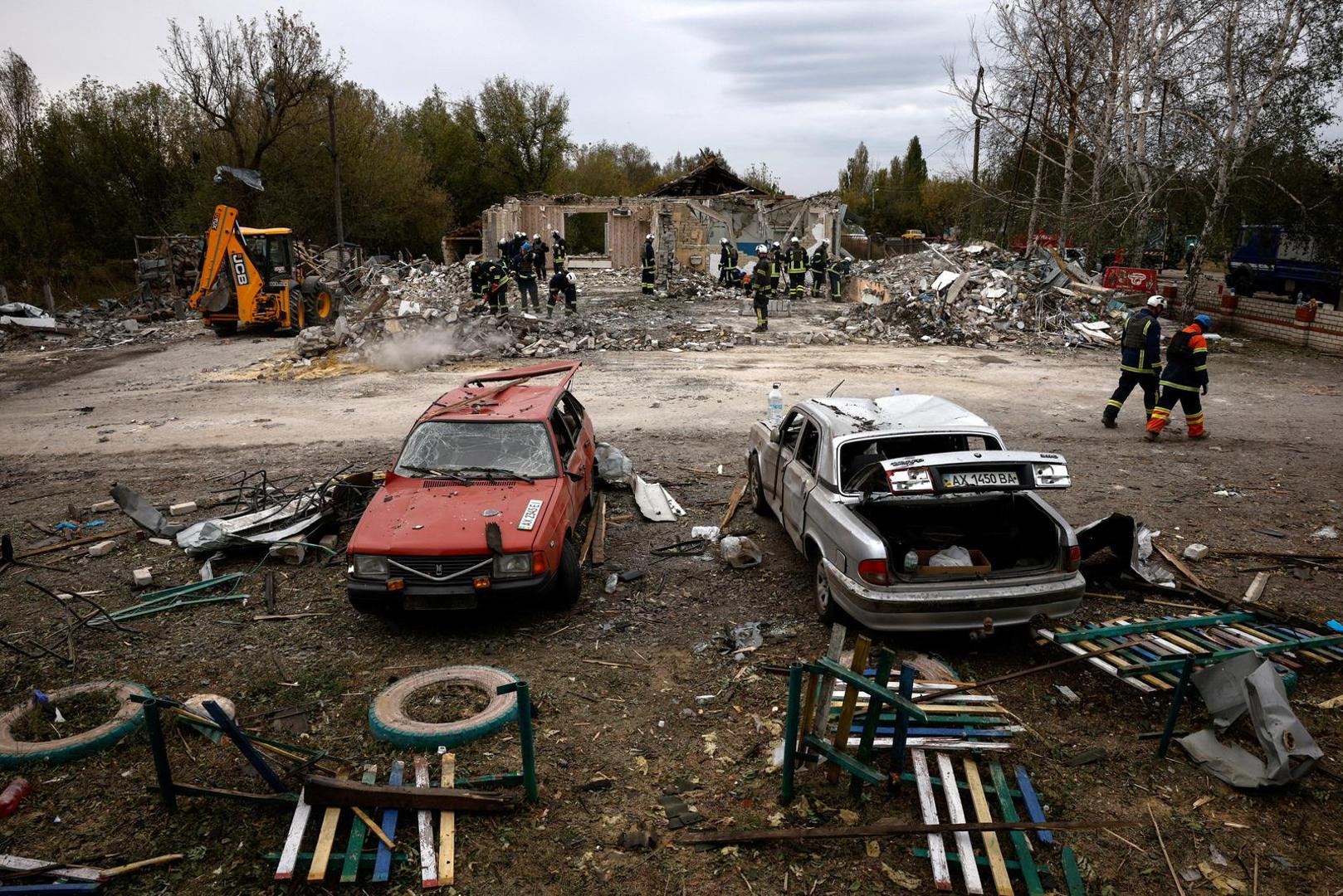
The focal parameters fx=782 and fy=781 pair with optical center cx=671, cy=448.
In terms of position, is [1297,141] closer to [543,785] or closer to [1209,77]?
[1209,77]

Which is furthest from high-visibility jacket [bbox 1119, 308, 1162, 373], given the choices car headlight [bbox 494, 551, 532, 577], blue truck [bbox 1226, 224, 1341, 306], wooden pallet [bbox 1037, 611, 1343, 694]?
blue truck [bbox 1226, 224, 1341, 306]

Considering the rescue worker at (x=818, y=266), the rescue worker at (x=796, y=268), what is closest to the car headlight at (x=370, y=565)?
the rescue worker at (x=796, y=268)

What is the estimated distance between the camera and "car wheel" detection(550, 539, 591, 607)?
19.0 feet

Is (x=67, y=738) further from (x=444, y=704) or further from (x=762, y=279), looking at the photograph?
(x=762, y=279)

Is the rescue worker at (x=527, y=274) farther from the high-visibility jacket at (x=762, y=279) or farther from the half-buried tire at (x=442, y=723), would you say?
the half-buried tire at (x=442, y=723)

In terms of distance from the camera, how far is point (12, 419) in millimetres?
12469

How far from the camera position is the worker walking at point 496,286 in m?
18.7

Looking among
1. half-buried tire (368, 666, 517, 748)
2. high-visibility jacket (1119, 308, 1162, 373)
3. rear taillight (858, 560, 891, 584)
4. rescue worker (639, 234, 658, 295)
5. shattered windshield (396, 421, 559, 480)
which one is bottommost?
half-buried tire (368, 666, 517, 748)

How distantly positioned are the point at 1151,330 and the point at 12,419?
A: 1675 cm

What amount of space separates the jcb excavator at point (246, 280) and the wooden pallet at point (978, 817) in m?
20.3

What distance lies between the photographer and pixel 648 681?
5.03 m

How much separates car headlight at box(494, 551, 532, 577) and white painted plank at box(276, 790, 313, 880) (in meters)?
1.90

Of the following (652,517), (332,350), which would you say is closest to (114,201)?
(332,350)

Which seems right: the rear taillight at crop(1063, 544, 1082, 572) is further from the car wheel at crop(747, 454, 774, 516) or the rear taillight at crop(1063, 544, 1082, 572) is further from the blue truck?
the blue truck
